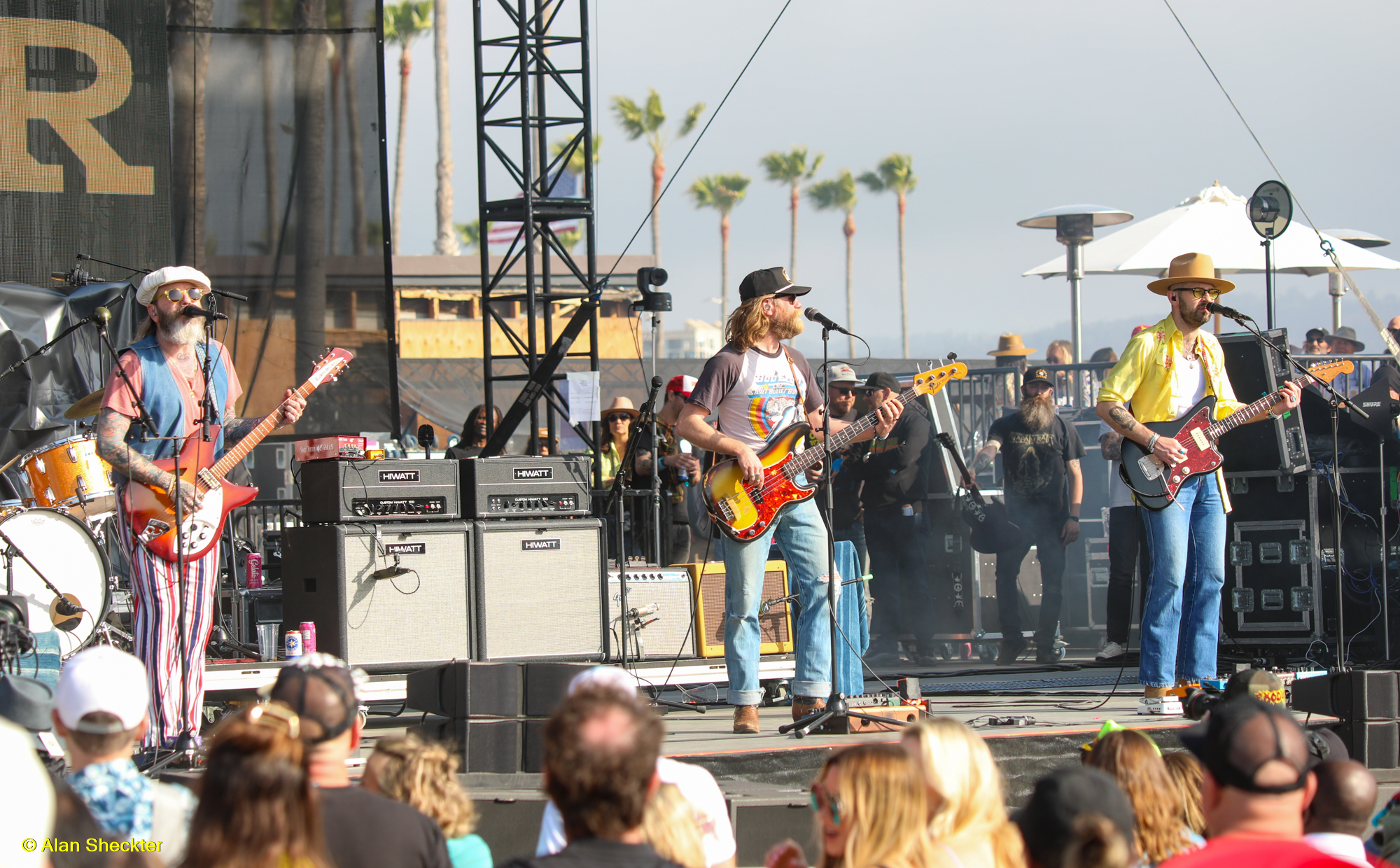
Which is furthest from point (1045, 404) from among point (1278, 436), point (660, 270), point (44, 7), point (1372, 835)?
point (44, 7)

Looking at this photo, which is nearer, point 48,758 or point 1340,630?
point 48,758

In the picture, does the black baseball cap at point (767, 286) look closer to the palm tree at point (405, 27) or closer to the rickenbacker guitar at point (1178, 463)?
the rickenbacker guitar at point (1178, 463)

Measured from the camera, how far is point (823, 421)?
18.8ft

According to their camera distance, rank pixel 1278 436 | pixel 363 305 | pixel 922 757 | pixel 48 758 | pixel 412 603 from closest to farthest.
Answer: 1. pixel 922 757
2. pixel 48 758
3. pixel 412 603
4. pixel 1278 436
5. pixel 363 305

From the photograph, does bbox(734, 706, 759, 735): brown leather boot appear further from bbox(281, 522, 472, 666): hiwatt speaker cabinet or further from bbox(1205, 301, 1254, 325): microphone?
bbox(1205, 301, 1254, 325): microphone

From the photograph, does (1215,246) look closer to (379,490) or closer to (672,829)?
(379,490)

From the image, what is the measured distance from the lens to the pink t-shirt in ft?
16.8

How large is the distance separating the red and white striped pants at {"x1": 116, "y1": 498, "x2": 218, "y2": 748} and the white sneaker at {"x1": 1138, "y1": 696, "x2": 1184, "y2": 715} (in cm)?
386

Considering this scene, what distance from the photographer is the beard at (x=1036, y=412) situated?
9281mm

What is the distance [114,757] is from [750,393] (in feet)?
10.7

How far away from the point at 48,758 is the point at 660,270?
575cm

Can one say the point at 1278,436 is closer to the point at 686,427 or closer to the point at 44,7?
the point at 686,427

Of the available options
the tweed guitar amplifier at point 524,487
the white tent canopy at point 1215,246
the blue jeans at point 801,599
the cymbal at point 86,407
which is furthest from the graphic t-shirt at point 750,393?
the white tent canopy at point 1215,246

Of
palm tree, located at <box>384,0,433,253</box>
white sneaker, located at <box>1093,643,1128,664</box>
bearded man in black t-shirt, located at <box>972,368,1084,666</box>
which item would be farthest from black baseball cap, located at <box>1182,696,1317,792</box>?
palm tree, located at <box>384,0,433,253</box>
